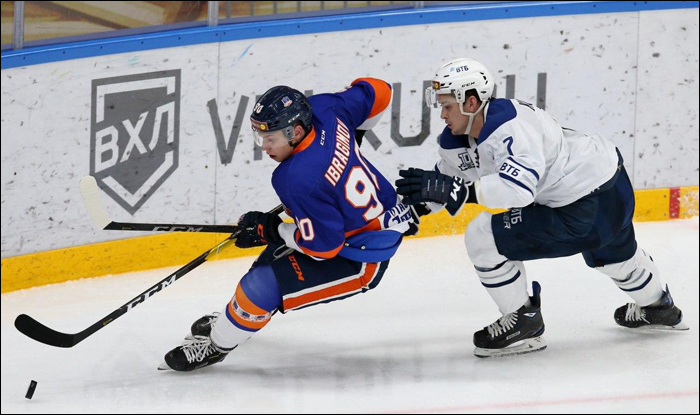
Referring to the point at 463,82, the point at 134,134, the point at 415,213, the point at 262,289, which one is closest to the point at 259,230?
the point at 262,289

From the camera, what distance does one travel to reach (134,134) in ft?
16.3

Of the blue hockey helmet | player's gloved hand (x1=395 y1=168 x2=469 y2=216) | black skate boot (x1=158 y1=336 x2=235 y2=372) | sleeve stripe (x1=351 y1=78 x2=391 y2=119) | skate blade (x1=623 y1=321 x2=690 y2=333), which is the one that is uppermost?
sleeve stripe (x1=351 y1=78 x2=391 y2=119)

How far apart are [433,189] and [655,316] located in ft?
3.80

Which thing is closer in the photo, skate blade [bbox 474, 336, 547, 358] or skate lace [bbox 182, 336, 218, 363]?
skate lace [bbox 182, 336, 218, 363]

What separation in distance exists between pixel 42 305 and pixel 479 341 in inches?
73.2

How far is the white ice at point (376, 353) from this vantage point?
372 cm

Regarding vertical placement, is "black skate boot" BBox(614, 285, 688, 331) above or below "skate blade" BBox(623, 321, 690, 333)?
above

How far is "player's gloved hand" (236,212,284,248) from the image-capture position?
3.71 m

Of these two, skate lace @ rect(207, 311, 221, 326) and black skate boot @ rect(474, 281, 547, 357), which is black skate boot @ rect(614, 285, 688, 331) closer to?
black skate boot @ rect(474, 281, 547, 357)

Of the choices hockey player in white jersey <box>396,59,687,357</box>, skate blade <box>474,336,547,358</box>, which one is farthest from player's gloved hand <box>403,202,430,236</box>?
skate blade <box>474,336,547,358</box>

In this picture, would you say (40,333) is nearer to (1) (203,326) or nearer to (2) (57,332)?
(2) (57,332)

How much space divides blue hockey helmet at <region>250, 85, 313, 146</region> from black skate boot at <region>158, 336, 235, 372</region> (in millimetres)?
773

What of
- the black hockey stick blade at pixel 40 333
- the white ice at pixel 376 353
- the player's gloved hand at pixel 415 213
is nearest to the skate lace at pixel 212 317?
the white ice at pixel 376 353

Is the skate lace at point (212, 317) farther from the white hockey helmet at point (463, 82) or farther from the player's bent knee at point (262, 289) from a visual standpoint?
the white hockey helmet at point (463, 82)
